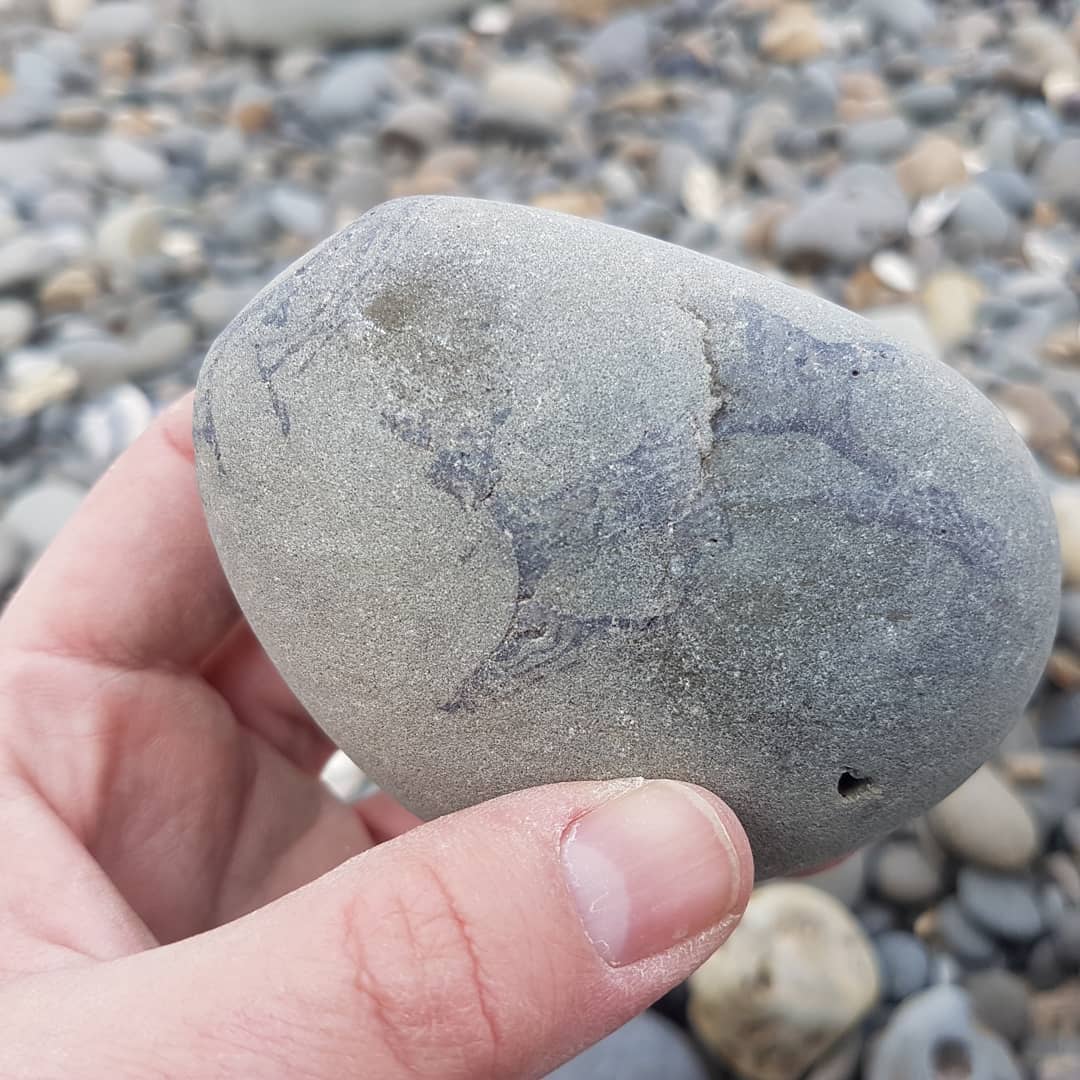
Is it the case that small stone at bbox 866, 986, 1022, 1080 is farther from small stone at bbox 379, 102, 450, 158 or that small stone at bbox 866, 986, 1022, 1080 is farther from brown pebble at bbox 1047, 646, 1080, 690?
small stone at bbox 379, 102, 450, 158

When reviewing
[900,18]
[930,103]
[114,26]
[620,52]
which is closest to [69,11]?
[114,26]

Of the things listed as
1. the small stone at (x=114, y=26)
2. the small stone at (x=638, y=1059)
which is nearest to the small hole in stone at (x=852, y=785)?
the small stone at (x=638, y=1059)

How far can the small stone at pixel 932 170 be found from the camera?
8.13 ft

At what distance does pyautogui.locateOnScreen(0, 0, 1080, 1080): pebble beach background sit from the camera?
1.29 metres

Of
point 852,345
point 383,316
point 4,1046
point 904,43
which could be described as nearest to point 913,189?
point 904,43

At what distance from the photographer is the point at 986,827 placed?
1396 millimetres

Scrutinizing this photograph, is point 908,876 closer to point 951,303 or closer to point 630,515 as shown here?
point 630,515

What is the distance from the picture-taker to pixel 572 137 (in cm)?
291

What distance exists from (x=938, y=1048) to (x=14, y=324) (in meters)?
2.32

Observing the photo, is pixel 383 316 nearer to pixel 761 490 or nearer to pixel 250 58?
pixel 761 490

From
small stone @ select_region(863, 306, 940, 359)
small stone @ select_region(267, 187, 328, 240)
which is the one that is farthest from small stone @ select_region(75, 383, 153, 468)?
→ small stone @ select_region(863, 306, 940, 359)

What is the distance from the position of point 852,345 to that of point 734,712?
314 millimetres

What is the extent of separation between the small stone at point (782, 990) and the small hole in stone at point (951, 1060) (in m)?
0.09

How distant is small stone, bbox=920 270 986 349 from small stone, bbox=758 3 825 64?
1154 mm
